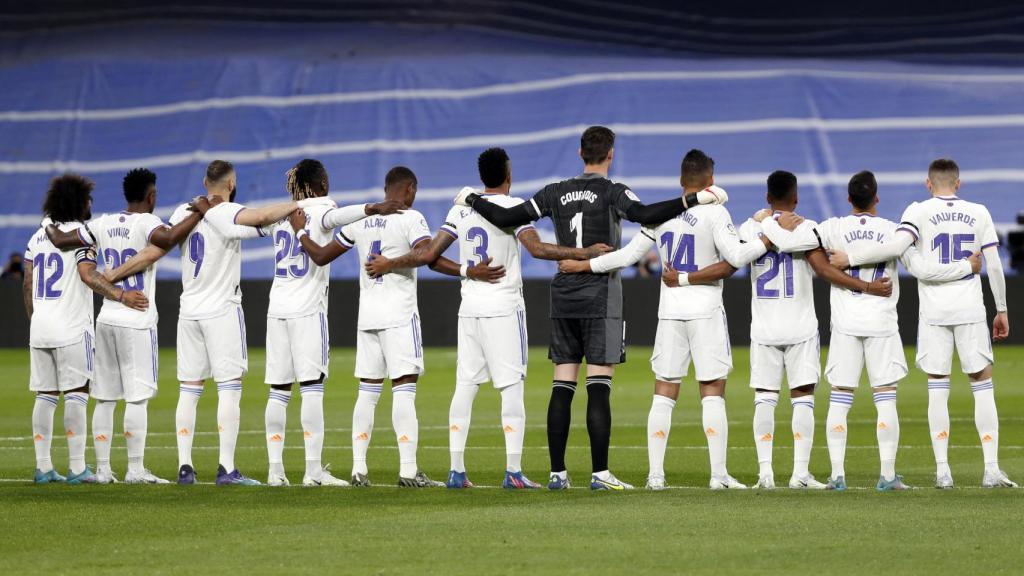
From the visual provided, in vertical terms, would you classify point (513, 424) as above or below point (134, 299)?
below

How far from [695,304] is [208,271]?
127 inches

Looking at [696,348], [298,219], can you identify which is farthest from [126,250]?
[696,348]

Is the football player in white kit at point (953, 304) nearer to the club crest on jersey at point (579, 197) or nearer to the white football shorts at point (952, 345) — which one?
the white football shorts at point (952, 345)

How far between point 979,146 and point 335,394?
20.4 metres

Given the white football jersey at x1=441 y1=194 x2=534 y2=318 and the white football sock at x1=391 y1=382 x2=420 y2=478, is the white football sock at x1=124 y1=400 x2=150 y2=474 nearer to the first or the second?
the white football sock at x1=391 y1=382 x2=420 y2=478

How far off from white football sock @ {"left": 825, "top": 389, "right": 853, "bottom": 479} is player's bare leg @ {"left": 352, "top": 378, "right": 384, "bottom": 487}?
287 centimetres

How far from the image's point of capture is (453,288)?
27.7 meters

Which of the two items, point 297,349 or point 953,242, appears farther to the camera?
point 297,349

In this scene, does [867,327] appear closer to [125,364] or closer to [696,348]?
[696,348]

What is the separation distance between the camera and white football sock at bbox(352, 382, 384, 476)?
10.2 meters

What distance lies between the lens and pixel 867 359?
32.4 feet

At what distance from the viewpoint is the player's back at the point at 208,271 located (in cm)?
1044

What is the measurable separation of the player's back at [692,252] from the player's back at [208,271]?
9.40 ft

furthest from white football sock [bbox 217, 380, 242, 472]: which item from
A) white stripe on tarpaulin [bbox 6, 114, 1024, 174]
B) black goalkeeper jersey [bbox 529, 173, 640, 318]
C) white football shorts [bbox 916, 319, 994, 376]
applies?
white stripe on tarpaulin [bbox 6, 114, 1024, 174]
